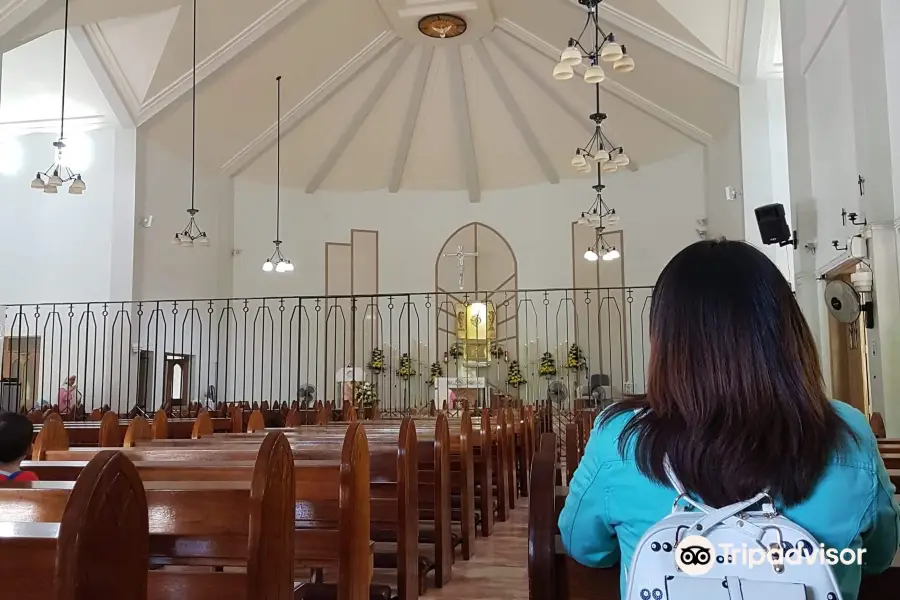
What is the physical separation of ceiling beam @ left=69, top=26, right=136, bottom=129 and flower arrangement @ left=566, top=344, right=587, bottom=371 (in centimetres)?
803

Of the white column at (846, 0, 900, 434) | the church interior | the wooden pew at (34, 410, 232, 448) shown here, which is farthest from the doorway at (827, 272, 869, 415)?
the wooden pew at (34, 410, 232, 448)

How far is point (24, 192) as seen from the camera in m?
10.8

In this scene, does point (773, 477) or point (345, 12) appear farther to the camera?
point (345, 12)

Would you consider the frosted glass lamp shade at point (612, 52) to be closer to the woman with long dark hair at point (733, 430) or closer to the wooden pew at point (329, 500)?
the wooden pew at point (329, 500)

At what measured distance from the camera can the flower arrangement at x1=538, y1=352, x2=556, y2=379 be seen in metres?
12.9

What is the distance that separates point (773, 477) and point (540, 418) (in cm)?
743

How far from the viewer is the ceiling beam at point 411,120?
1267 cm

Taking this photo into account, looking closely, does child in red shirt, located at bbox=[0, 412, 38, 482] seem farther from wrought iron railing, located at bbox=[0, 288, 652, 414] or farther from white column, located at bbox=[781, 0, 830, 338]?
wrought iron railing, located at bbox=[0, 288, 652, 414]

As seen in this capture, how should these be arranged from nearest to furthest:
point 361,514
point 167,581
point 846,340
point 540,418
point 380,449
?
point 167,581 < point 361,514 < point 380,449 < point 846,340 < point 540,418

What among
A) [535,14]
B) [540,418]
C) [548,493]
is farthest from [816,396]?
[535,14]

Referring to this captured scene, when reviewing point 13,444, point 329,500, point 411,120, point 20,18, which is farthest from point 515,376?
point 13,444

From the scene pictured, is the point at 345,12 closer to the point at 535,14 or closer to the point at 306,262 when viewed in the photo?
the point at 535,14

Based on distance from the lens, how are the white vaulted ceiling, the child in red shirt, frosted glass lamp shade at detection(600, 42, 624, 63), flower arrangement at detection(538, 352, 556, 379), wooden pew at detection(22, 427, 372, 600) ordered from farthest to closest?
flower arrangement at detection(538, 352, 556, 379)
the white vaulted ceiling
frosted glass lamp shade at detection(600, 42, 624, 63)
the child in red shirt
wooden pew at detection(22, 427, 372, 600)

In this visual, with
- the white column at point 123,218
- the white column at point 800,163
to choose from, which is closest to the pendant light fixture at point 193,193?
the white column at point 123,218
